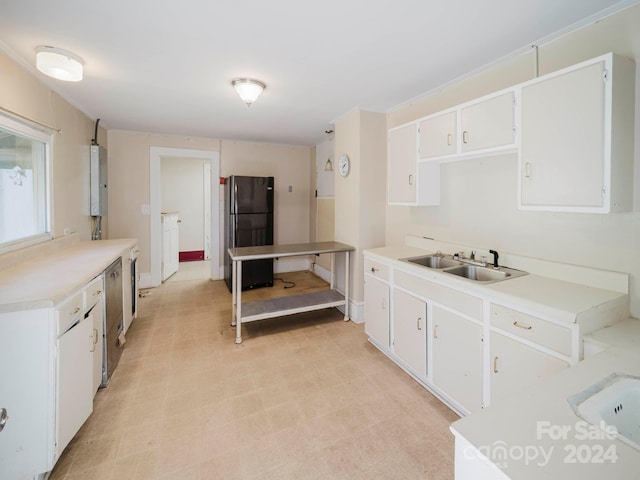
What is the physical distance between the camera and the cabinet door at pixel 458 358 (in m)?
1.76

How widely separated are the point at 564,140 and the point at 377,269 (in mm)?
1578

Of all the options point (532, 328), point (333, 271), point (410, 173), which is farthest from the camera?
point (333, 271)

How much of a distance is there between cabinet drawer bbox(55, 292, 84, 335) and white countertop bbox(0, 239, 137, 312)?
0.15 ft

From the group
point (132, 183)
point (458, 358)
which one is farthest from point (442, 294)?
point (132, 183)

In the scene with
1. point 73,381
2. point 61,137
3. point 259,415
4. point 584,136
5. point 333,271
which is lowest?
point 259,415

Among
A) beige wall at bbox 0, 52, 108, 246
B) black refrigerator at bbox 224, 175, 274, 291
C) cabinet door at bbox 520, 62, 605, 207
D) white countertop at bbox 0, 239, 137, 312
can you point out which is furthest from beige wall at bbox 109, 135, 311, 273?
cabinet door at bbox 520, 62, 605, 207

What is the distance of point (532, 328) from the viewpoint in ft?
4.82

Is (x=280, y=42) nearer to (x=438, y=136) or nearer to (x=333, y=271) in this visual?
(x=438, y=136)

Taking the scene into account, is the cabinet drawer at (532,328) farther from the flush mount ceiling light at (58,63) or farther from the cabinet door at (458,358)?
the flush mount ceiling light at (58,63)

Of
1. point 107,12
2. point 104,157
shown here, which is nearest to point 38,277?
point 107,12

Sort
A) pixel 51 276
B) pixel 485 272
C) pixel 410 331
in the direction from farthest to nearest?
pixel 410 331 → pixel 485 272 → pixel 51 276

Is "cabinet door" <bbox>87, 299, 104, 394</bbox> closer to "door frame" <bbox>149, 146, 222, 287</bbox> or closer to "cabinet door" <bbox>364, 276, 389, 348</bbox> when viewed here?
"cabinet door" <bbox>364, 276, 389, 348</bbox>

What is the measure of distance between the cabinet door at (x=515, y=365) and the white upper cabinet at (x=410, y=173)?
1.37 m

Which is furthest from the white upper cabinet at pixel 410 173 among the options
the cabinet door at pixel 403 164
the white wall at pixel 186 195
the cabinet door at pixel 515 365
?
the white wall at pixel 186 195
